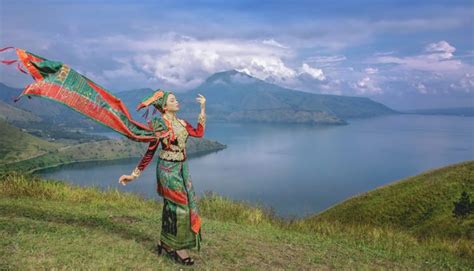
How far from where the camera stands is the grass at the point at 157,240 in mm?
8305

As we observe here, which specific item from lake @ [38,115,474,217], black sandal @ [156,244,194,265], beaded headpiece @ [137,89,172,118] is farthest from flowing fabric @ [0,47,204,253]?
lake @ [38,115,474,217]

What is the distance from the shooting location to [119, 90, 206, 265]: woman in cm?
863

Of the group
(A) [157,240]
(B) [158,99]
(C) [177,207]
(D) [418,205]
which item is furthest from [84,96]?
(D) [418,205]

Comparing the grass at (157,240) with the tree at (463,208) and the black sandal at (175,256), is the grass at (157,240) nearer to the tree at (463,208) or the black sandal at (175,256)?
the black sandal at (175,256)

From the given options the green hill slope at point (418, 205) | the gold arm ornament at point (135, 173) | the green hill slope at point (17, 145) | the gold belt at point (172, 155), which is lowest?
the green hill slope at point (17, 145)

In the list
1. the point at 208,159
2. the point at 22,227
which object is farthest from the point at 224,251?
the point at 208,159

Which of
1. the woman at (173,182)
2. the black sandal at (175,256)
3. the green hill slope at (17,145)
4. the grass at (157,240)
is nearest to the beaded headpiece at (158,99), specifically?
the woman at (173,182)

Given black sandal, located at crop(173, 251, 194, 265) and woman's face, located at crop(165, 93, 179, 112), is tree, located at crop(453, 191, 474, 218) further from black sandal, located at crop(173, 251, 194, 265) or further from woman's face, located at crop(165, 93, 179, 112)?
woman's face, located at crop(165, 93, 179, 112)

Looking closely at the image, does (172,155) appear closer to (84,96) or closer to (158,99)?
(158,99)

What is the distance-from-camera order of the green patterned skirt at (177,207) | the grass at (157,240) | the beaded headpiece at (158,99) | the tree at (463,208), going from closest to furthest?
the grass at (157,240) → the green patterned skirt at (177,207) → the beaded headpiece at (158,99) → the tree at (463,208)

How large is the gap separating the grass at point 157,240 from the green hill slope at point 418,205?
4.66 meters

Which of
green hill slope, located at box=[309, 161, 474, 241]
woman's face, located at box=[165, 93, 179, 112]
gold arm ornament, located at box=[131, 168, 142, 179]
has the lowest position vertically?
green hill slope, located at box=[309, 161, 474, 241]

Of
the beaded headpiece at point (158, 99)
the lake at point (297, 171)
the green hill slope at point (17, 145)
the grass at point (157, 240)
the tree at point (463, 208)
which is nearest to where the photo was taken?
the grass at point (157, 240)

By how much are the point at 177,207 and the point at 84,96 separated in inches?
118
